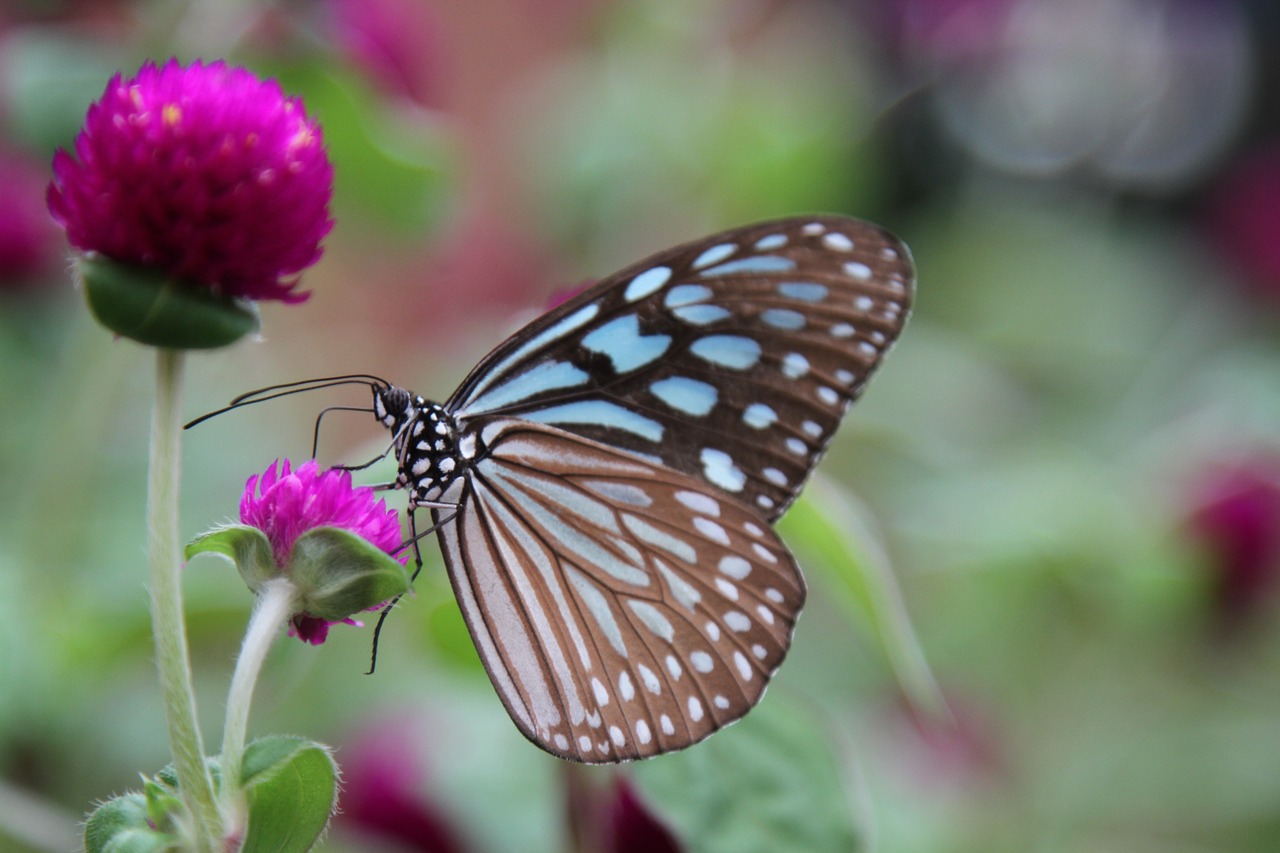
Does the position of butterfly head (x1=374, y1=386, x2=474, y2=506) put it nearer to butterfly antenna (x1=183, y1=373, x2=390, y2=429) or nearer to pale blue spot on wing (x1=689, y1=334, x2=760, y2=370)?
butterfly antenna (x1=183, y1=373, x2=390, y2=429)

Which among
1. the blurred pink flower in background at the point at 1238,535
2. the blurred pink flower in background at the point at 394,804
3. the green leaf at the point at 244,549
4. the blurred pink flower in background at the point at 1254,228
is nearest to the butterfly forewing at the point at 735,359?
the green leaf at the point at 244,549

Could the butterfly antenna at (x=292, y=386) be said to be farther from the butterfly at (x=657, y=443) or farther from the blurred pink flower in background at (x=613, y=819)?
the blurred pink flower in background at (x=613, y=819)

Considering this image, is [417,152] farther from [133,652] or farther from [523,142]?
[523,142]

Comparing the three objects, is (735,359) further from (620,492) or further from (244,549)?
(244,549)

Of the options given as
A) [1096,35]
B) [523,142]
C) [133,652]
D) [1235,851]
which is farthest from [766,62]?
[133,652]

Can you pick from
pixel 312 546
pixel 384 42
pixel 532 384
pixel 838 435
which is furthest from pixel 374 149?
pixel 838 435

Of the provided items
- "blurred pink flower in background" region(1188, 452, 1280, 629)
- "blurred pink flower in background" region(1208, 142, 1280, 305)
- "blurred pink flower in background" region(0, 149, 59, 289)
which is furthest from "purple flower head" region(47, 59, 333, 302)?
"blurred pink flower in background" region(1208, 142, 1280, 305)
